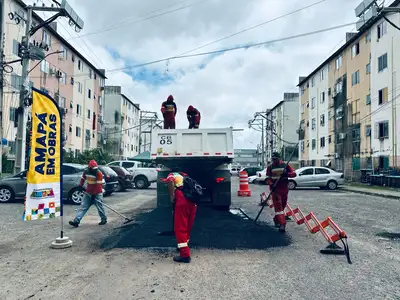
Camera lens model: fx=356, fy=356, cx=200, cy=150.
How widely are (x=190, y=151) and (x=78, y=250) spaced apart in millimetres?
4075

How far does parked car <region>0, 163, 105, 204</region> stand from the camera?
13.8 m

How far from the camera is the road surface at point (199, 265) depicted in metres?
4.44

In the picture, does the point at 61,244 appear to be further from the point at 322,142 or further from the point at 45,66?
the point at 322,142

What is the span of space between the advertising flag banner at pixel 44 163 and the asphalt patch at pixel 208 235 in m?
1.32

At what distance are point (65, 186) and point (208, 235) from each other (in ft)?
26.6

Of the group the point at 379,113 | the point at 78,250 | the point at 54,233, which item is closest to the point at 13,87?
the point at 54,233

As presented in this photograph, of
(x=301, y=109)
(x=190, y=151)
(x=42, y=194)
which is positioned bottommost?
(x=42, y=194)

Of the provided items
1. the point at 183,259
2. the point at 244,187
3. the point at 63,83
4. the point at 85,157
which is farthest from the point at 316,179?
the point at 63,83

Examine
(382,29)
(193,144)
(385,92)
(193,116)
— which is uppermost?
(382,29)

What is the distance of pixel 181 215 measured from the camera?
591 cm

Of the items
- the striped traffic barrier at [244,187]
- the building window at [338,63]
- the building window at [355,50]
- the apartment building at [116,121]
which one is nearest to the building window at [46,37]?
the striped traffic barrier at [244,187]

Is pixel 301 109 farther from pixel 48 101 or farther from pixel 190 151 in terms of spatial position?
pixel 48 101

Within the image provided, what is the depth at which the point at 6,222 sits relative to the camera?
966 centimetres

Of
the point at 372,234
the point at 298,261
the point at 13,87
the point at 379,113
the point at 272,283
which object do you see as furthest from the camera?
the point at 379,113
